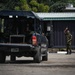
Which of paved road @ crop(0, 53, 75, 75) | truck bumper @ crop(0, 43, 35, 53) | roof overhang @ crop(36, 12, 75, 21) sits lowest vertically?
paved road @ crop(0, 53, 75, 75)

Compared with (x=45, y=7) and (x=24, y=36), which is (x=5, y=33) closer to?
(x=24, y=36)

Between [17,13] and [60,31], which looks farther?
[60,31]

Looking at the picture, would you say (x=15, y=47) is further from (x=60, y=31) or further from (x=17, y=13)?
(x=60, y=31)

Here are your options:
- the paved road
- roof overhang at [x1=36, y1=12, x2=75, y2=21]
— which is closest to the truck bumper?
the paved road

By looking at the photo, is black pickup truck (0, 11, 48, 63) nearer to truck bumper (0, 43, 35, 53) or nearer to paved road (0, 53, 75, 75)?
truck bumper (0, 43, 35, 53)

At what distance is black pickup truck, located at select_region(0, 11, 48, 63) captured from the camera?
17203 mm

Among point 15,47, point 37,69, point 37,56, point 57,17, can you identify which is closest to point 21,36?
point 15,47

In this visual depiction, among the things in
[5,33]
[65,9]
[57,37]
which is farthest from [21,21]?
[65,9]

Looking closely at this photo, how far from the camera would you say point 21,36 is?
1747 cm

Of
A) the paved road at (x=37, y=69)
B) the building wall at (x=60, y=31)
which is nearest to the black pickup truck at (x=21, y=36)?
the paved road at (x=37, y=69)

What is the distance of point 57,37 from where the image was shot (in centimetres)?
3127

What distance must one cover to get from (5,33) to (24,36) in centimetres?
98

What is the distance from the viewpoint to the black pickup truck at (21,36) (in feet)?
56.4

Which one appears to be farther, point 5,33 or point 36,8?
point 36,8
